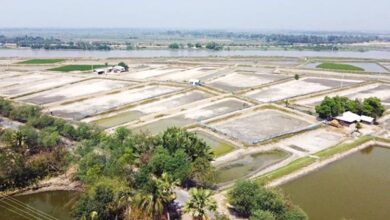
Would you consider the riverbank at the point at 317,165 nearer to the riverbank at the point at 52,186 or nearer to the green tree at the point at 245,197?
the green tree at the point at 245,197

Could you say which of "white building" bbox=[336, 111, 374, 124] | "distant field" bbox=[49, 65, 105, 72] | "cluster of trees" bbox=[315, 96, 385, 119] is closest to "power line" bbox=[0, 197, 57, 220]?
"cluster of trees" bbox=[315, 96, 385, 119]

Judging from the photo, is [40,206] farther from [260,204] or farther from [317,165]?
[317,165]

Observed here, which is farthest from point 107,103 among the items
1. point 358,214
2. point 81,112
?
point 358,214

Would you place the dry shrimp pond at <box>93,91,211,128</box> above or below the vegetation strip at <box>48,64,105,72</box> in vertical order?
below

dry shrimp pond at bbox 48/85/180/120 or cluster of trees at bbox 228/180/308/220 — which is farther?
dry shrimp pond at bbox 48/85/180/120

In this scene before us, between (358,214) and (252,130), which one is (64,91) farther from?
(358,214)

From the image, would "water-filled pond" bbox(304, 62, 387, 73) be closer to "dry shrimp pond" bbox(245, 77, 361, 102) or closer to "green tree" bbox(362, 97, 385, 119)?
"dry shrimp pond" bbox(245, 77, 361, 102)

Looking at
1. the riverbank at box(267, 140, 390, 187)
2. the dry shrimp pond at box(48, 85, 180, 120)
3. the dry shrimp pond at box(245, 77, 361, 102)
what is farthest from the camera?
the dry shrimp pond at box(245, 77, 361, 102)
